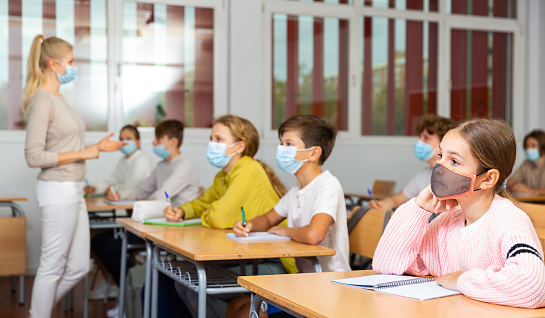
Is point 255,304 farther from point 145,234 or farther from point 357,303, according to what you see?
point 145,234

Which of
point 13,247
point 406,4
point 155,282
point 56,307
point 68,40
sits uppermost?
point 406,4

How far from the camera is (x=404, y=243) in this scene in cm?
167

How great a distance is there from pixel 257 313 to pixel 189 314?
140 cm

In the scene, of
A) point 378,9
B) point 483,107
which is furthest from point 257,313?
point 483,107

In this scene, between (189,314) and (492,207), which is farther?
(189,314)

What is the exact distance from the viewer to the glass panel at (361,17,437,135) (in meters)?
6.69

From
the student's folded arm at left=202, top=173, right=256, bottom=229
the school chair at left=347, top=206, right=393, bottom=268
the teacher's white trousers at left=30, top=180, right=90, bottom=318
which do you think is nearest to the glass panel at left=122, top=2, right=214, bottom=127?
the teacher's white trousers at left=30, top=180, right=90, bottom=318

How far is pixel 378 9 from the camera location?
6648 mm

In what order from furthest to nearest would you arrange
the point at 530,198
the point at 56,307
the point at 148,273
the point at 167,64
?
the point at 167,64 < the point at 530,198 < the point at 56,307 < the point at 148,273

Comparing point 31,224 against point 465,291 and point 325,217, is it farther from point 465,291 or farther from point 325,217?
point 465,291

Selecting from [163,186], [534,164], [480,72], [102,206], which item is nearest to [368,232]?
[163,186]

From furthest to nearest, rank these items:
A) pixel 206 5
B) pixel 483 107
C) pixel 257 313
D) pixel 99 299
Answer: pixel 483 107 → pixel 206 5 → pixel 99 299 → pixel 257 313

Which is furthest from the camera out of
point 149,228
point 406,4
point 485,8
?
point 485,8

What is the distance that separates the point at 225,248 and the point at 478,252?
3.09 ft
